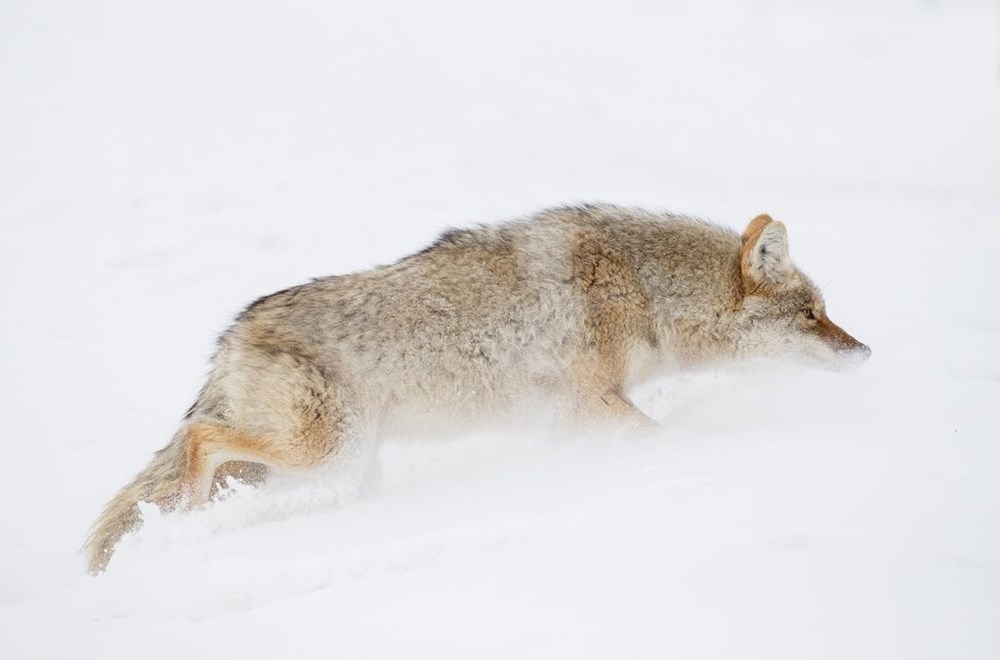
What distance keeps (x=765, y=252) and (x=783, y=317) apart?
482mm

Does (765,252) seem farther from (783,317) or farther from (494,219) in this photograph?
(494,219)

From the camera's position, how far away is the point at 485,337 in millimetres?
5352

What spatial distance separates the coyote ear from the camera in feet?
18.2

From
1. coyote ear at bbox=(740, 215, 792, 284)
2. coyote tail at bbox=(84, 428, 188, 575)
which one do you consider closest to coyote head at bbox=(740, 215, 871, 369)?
coyote ear at bbox=(740, 215, 792, 284)

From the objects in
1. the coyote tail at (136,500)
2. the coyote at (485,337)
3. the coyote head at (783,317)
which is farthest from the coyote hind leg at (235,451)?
the coyote head at (783,317)

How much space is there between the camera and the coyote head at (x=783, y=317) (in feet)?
18.7

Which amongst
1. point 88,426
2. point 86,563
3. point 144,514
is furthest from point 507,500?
point 88,426

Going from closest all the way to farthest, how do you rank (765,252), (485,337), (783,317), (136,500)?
(136,500) → (485,337) → (765,252) → (783,317)

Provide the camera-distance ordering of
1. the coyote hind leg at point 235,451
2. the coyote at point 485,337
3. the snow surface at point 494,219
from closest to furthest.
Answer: the snow surface at point 494,219, the coyote hind leg at point 235,451, the coyote at point 485,337

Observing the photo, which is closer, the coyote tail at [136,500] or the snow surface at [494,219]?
the snow surface at [494,219]

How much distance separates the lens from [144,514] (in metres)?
4.83

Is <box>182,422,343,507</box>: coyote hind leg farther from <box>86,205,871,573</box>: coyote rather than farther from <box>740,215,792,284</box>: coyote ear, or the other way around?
<box>740,215,792,284</box>: coyote ear

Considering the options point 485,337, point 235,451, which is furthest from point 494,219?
point 235,451

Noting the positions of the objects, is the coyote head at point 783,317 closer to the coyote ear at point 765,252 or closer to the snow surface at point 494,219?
the coyote ear at point 765,252
